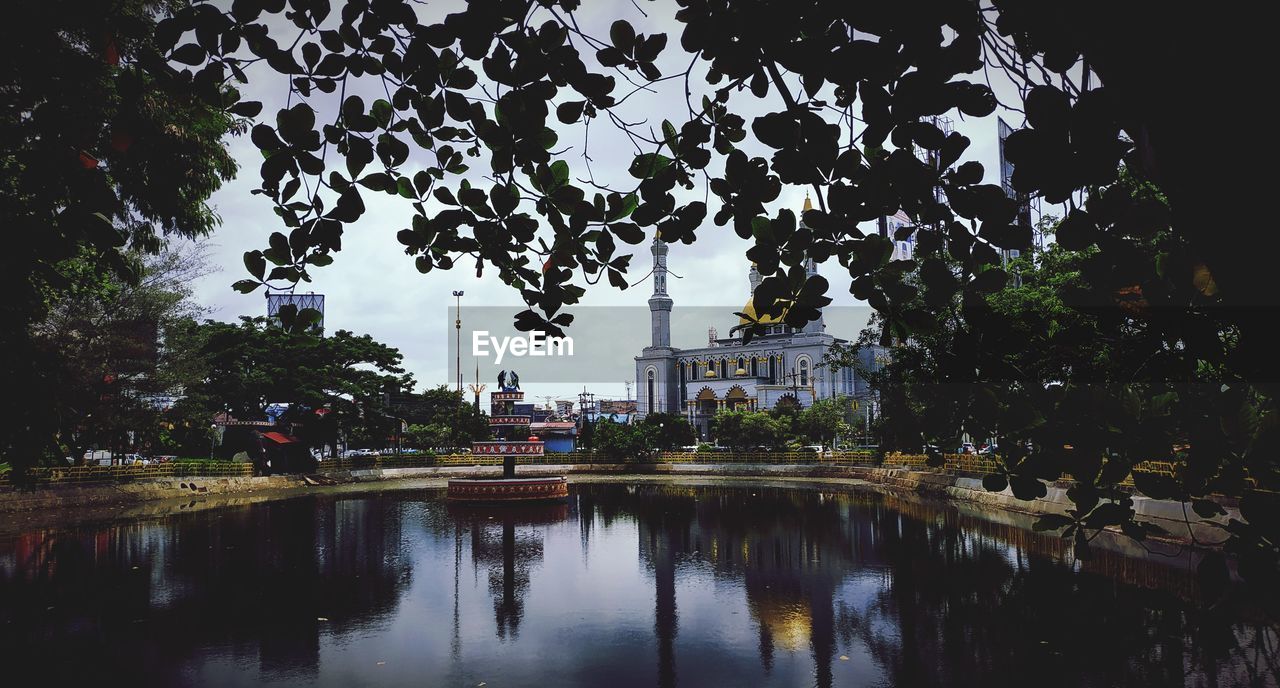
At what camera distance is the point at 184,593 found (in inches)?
472

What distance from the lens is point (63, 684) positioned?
7605 millimetres

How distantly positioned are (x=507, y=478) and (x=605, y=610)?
1895 centimetres

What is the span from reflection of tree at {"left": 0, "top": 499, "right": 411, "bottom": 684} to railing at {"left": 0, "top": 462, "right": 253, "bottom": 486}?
22.2ft

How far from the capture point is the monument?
27.3m

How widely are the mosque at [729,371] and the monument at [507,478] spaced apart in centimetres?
3535

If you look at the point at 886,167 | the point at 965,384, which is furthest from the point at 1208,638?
the point at 886,167

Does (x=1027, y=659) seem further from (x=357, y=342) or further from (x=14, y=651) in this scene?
(x=357, y=342)

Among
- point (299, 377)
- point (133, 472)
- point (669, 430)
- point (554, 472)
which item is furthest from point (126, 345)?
point (669, 430)

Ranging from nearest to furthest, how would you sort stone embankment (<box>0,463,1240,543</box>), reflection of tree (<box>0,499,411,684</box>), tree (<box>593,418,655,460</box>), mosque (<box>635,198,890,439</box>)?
reflection of tree (<box>0,499,411,684</box>), stone embankment (<box>0,463,1240,543</box>), tree (<box>593,418,655,460</box>), mosque (<box>635,198,890,439</box>)

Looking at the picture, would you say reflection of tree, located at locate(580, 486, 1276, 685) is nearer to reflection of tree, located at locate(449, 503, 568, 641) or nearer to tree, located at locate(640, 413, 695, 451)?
reflection of tree, located at locate(449, 503, 568, 641)

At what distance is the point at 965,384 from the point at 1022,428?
0.29 meters

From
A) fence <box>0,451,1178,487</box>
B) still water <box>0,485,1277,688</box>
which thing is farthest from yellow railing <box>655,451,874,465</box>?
still water <box>0,485,1277,688</box>

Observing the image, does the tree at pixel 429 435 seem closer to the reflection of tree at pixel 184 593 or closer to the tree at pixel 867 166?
the reflection of tree at pixel 184 593

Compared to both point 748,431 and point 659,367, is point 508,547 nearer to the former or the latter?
point 748,431
